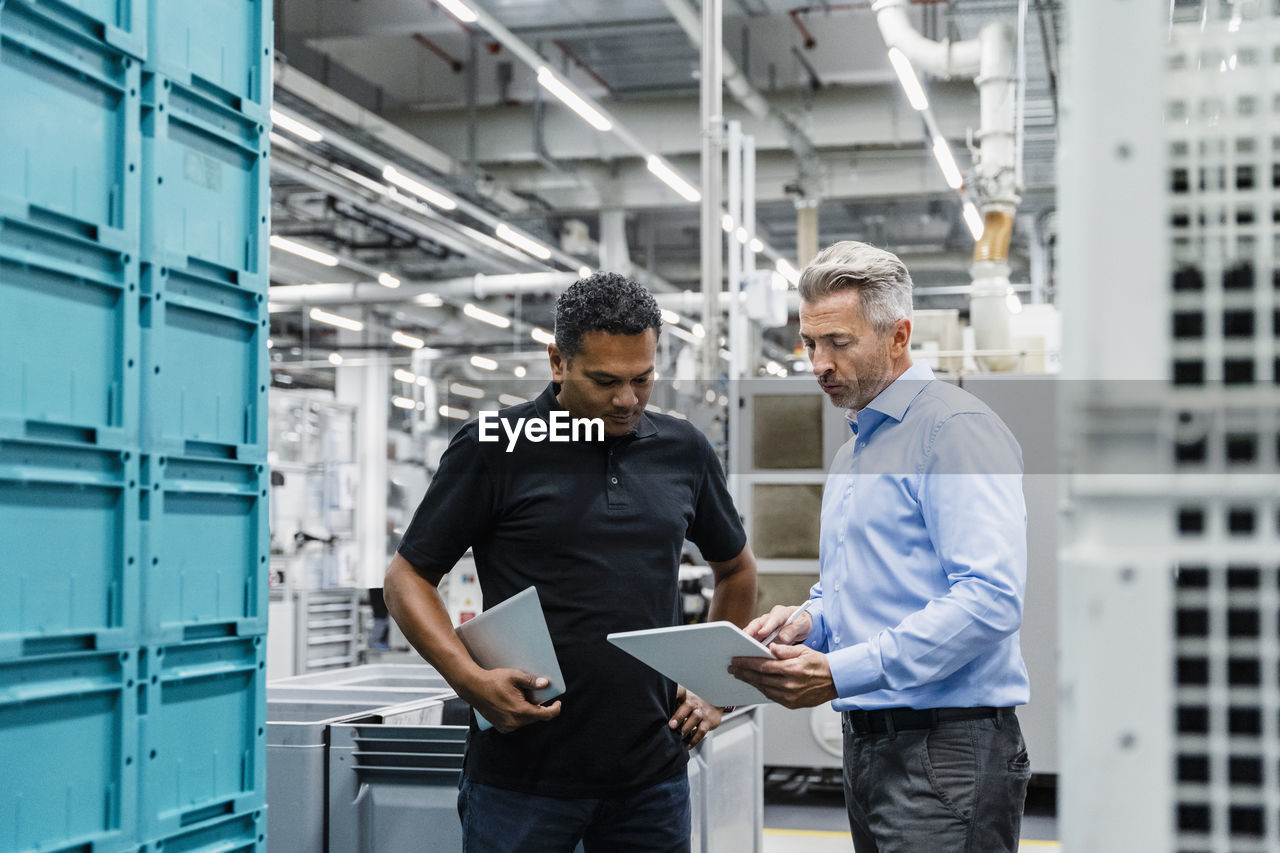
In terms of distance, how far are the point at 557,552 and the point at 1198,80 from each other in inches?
50.8

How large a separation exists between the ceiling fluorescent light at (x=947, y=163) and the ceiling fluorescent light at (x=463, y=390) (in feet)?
14.2

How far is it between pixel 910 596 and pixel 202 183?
5.18ft

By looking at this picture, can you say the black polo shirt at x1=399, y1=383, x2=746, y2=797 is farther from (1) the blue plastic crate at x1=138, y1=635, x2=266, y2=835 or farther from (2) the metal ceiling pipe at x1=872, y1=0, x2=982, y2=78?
(2) the metal ceiling pipe at x1=872, y1=0, x2=982, y2=78

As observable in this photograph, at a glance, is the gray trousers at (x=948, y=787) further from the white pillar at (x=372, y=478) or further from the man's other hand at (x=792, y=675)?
the white pillar at (x=372, y=478)

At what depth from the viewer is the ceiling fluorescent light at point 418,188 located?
9.80 meters

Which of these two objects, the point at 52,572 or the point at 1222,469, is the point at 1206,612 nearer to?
the point at 1222,469

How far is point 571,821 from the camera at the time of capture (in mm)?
1853

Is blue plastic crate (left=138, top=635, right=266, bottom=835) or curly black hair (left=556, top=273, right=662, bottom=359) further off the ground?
curly black hair (left=556, top=273, right=662, bottom=359)

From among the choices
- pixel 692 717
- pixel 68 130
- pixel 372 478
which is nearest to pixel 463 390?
pixel 372 478

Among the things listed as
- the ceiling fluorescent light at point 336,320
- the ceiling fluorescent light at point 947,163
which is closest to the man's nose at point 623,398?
the ceiling fluorescent light at point 947,163

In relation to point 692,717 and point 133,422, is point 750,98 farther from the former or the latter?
point 692,717

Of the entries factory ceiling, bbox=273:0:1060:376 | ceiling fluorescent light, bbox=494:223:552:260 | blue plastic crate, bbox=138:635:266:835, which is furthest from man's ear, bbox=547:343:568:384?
ceiling fluorescent light, bbox=494:223:552:260

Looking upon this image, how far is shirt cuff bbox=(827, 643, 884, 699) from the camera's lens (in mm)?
1609

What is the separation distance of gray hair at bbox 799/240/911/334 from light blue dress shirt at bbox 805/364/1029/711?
113 millimetres
